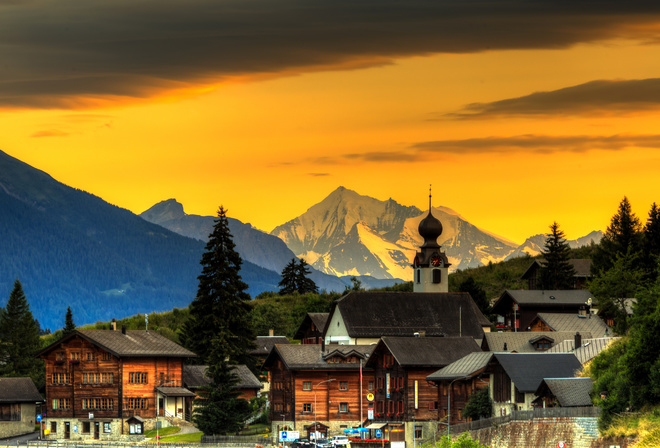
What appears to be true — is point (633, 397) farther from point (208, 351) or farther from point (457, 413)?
point (208, 351)

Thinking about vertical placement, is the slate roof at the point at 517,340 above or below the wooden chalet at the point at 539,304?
below

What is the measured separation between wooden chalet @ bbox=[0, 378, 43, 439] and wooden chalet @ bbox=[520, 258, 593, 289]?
69672mm

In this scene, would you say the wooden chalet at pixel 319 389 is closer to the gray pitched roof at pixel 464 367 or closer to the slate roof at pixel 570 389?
the gray pitched roof at pixel 464 367

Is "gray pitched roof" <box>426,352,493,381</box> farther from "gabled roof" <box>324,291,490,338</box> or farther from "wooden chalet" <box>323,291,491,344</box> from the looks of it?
"gabled roof" <box>324,291,490,338</box>

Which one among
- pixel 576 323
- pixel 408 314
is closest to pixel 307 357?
pixel 408 314

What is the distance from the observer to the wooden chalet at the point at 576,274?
537ft

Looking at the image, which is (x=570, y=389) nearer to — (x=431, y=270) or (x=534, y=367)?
(x=534, y=367)

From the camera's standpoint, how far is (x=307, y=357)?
375 ft

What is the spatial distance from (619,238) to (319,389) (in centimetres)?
5374

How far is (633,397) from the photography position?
2872 inches

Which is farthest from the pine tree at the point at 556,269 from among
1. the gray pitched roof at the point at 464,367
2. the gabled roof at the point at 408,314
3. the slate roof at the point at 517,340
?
the gray pitched roof at the point at 464,367

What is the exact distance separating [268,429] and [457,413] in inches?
824

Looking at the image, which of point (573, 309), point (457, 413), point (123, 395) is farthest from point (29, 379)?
point (573, 309)

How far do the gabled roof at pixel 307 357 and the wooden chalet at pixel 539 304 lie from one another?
3008 centimetres
